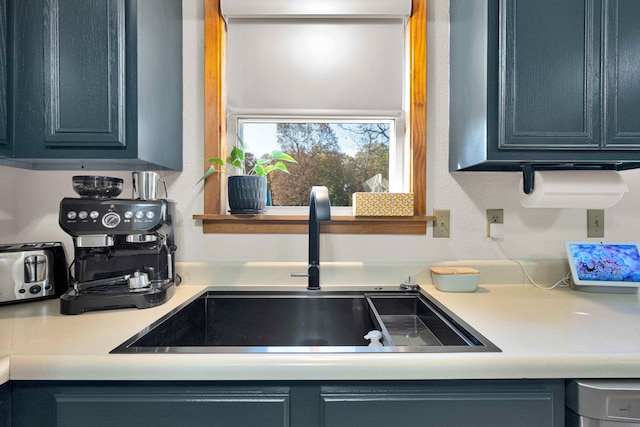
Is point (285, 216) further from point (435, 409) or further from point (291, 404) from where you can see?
point (435, 409)

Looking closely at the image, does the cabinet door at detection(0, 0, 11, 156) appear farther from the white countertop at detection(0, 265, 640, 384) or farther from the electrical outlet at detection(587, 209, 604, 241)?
the electrical outlet at detection(587, 209, 604, 241)

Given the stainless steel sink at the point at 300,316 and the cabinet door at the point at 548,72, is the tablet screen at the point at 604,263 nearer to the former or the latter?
the cabinet door at the point at 548,72

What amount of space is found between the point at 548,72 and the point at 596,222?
0.77 meters

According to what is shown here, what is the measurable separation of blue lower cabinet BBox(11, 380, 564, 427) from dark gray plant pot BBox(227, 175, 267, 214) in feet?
2.48

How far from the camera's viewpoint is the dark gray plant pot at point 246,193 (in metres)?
1.38

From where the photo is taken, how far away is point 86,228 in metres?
1.02

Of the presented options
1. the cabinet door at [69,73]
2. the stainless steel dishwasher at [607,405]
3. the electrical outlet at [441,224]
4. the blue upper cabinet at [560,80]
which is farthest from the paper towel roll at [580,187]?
the cabinet door at [69,73]

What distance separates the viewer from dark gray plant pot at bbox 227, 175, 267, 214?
1.38 metres

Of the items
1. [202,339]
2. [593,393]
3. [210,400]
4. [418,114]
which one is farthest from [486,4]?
[202,339]

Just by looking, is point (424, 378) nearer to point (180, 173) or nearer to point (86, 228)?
point (86, 228)

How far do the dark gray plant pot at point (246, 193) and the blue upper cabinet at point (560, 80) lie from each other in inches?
33.3

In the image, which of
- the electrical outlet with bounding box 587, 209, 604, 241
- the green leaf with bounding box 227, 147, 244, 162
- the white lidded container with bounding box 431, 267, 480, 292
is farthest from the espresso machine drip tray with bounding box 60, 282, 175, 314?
the electrical outlet with bounding box 587, 209, 604, 241

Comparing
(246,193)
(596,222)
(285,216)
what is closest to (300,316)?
(285,216)

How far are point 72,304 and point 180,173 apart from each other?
2.08ft
